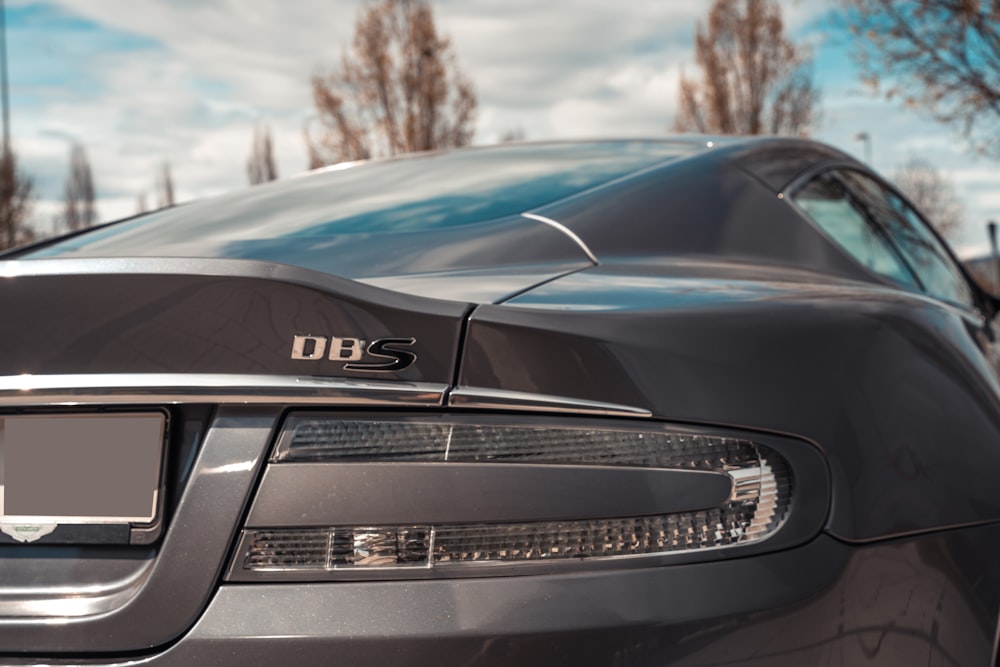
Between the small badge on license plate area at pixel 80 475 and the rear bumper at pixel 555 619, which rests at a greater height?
the small badge on license plate area at pixel 80 475

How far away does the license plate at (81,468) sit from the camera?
1341 millimetres

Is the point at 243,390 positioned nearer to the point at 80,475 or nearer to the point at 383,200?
the point at 80,475

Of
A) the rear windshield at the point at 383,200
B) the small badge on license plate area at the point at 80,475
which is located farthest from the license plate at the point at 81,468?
the rear windshield at the point at 383,200

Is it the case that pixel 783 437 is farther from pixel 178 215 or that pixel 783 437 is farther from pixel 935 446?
pixel 178 215

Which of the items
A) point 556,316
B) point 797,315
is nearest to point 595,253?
point 797,315

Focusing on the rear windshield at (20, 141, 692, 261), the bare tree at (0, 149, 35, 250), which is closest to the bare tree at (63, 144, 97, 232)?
the bare tree at (0, 149, 35, 250)

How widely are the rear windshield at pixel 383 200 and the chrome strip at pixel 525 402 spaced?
740 millimetres

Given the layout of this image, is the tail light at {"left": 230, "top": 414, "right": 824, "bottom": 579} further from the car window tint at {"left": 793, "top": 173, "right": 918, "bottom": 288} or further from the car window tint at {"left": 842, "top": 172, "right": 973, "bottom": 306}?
the car window tint at {"left": 842, "top": 172, "right": 973, "bottom": 306}

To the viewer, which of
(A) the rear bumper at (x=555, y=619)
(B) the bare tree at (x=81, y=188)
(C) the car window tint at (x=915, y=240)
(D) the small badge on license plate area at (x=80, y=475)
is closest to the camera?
(A) the rear bumper at (x=555, y=619)

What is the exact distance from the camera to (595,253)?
187 centimetres

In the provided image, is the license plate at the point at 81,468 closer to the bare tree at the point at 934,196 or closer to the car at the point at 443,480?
the car at the point at 443,480

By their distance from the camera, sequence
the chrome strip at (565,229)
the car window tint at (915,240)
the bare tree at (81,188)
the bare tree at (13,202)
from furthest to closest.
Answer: the bare tree at (81,188), the bare tree at (13,202), the car window tint at (915,240), the chrome strip at (565,229)

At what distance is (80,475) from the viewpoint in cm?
138

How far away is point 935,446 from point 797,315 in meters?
0.28
